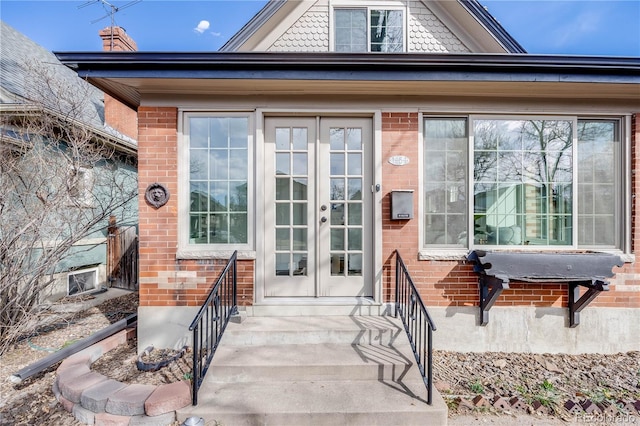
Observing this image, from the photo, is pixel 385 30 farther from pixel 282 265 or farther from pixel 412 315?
pixel 412 315

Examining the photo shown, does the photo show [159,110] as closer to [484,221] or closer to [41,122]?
[41,122]

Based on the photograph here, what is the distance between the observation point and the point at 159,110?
3.49 metres

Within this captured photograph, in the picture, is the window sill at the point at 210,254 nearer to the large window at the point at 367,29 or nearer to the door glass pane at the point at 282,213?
the door glass pane at the point at 282,213

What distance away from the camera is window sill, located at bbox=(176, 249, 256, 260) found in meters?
3.48

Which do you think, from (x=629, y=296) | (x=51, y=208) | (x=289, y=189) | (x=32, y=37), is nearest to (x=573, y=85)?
(x=629, y=296)

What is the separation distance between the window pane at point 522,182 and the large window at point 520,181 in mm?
11

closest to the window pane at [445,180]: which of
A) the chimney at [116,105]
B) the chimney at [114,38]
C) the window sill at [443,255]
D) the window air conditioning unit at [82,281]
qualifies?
the window sill at [443,255]

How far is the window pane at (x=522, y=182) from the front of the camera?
3662mm

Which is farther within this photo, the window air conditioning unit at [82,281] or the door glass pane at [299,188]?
the window air conditioning unit at [82,281]

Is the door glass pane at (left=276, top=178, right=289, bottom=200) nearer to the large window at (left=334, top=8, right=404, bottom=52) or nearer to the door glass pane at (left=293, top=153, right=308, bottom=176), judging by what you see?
the door glass pane at (left=293, top=153, right=308, bottom=176)

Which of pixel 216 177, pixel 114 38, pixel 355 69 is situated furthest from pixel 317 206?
pixel 114 38

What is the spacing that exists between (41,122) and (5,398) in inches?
135

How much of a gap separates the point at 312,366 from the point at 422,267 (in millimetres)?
1734

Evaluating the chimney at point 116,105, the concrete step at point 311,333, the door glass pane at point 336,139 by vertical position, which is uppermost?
the chimney at point 116,105
